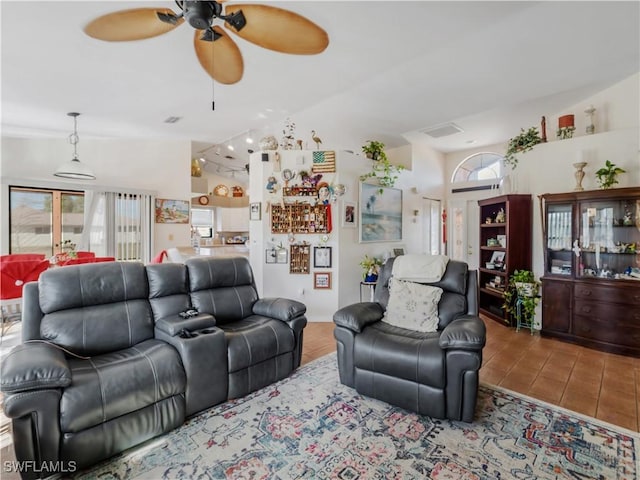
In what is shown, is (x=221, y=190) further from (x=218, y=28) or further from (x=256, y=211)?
(x=218, y=28)

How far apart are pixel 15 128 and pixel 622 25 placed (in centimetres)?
679

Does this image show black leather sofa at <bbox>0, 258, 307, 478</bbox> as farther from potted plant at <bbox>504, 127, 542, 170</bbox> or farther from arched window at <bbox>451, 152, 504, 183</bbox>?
arched window at <bbox>451, 152, 504, 183</bbox>

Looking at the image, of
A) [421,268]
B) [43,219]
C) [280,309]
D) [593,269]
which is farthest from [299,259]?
[43,219]

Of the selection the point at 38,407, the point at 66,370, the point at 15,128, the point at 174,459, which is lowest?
the point at 174,459

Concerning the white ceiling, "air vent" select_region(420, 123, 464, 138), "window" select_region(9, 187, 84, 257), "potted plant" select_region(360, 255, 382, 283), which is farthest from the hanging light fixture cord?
"air vent" select_region(420, 123, 464, 138)

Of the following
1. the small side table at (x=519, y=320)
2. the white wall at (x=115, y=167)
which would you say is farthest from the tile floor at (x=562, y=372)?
the white wall at (x=115, y=167)

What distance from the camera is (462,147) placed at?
20.6ft

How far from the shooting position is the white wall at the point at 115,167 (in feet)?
14.9

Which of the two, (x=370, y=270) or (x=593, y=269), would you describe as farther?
(x=370, y=270)

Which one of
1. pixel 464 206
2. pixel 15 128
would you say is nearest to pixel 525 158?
pixel 464 206

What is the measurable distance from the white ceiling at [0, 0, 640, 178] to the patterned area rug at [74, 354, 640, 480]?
2.85 meters

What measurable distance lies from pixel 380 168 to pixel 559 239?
2534 millimetres

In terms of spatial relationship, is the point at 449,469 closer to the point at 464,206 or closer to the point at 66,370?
the point at 66,370

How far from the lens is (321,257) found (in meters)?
4.38
